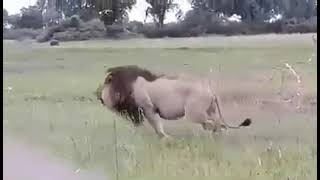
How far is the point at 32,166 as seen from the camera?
1.57 meters

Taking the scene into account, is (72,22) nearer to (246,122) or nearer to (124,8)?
(124,8)

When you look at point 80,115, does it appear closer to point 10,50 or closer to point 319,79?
point 10,50

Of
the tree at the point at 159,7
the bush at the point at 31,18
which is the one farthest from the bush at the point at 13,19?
the tree at the point at 159,7

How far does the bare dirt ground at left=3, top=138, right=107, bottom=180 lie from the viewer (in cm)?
156

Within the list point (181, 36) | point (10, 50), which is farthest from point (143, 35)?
point (10, 50)

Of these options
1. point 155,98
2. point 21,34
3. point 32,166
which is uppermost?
point 21,34

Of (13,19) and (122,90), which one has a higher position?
(13,19)

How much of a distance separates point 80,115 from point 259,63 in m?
0.41

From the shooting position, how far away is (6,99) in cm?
155

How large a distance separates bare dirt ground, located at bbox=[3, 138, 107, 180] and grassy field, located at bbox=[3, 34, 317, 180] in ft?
0.06

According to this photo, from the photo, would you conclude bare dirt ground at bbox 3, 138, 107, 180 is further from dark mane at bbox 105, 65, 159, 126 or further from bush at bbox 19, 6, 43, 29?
bush at bbox 19, 6, 43, 29

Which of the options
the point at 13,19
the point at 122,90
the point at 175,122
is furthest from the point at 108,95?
the point at 13,19

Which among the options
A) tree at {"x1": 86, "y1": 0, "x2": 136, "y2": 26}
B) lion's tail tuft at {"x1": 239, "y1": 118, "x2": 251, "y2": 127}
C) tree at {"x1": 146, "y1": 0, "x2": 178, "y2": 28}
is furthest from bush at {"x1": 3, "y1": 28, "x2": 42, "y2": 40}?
lion's tail tuft at {"x1": 239, "y1": 118, "x2": 251, "y2": 127}

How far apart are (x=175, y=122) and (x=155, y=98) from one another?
0.23ft
